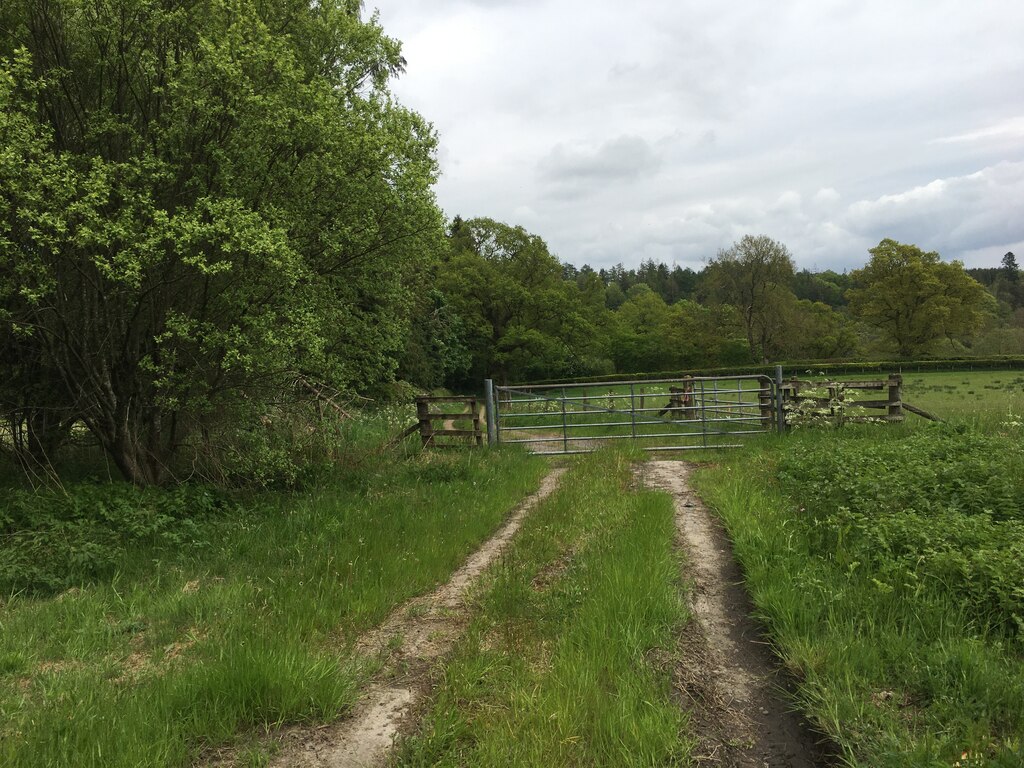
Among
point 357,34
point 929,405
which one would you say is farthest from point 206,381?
point 929,405

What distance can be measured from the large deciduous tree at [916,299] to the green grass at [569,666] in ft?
193

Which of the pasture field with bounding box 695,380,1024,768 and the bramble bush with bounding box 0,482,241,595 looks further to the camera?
the bramble bush with bounding box 0,482,241,595

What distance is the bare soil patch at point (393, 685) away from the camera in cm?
325

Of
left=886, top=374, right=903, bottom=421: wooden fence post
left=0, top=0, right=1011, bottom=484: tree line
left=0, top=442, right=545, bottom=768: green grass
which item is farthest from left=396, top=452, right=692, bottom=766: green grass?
left=886, top=374, right=903, bottom=421: wooden fence post

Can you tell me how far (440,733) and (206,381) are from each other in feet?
23.5

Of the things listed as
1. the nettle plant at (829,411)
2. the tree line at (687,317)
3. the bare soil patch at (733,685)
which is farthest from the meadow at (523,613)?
the tree line at (687,317)

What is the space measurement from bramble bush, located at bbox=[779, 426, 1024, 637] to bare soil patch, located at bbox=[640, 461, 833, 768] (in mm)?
1043

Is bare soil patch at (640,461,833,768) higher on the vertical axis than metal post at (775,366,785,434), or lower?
lower

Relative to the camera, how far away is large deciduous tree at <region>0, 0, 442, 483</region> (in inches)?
273

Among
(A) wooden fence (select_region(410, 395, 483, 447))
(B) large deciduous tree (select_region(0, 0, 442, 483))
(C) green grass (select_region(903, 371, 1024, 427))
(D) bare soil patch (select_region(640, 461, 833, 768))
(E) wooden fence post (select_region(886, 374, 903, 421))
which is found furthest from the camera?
(C) green grass (select_region(903, 371, 1024, 427))

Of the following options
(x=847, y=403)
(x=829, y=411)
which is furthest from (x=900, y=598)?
(x=847, y=403)

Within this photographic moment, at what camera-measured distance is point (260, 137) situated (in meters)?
8.31

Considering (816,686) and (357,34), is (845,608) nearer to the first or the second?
(816,686)

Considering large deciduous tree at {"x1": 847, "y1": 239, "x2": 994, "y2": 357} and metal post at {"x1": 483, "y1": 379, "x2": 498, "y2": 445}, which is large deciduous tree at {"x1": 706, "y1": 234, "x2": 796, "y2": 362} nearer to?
large deciduous tree at {"x1": 847, "y1": 239, "x2": 994, "y2": 357}
